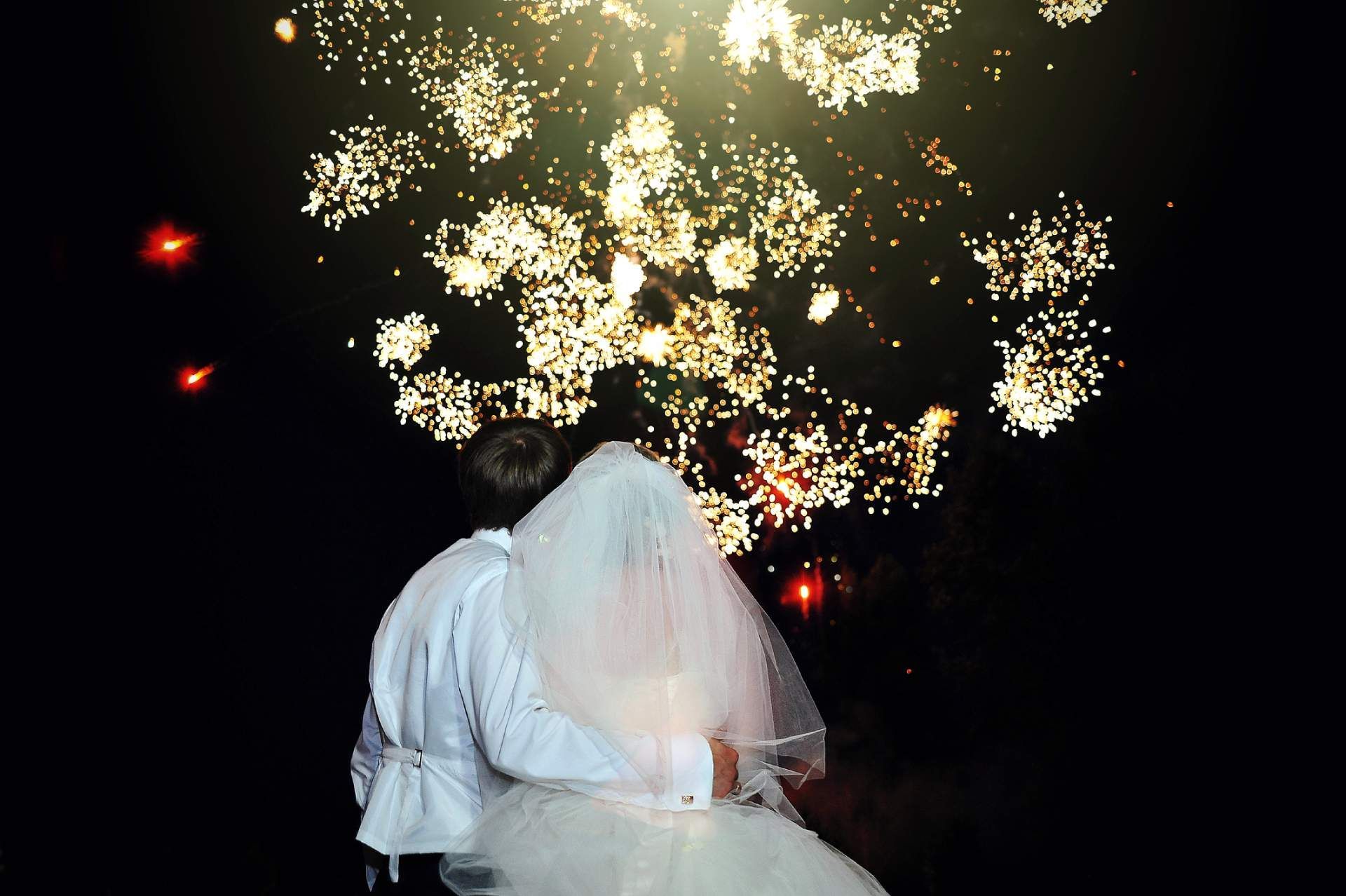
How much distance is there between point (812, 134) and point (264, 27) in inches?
85.8

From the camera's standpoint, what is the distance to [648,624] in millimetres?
1735

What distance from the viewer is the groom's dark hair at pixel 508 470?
73.5 inches

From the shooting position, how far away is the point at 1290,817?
12.7 ft

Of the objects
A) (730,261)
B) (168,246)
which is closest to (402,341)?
(168,246)

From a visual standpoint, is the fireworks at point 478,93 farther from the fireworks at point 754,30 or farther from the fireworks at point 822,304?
the fireworks at point 822,304

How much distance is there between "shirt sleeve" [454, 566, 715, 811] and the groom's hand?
33mm

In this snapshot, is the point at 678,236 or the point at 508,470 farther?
the point at 678,236

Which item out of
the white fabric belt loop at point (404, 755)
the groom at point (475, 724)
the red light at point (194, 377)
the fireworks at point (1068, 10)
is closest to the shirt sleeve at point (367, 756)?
the groom at point (475, 724)

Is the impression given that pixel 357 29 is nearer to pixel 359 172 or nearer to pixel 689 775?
pixel 359 172

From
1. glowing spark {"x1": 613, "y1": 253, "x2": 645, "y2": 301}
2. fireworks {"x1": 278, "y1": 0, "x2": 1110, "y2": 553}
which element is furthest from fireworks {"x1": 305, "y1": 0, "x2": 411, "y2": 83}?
glowing spark {"x1": 613, "y1": 253, "x2": 645, "y2": 301}

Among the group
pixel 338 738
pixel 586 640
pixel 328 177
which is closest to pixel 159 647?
pixel 338 738

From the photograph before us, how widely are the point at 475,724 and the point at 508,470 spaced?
19.2 inches

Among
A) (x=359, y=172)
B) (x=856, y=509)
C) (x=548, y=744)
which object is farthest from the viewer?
(x=856, y=509)

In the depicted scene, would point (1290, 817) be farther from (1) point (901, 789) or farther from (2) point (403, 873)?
(2) point (403, 873)
